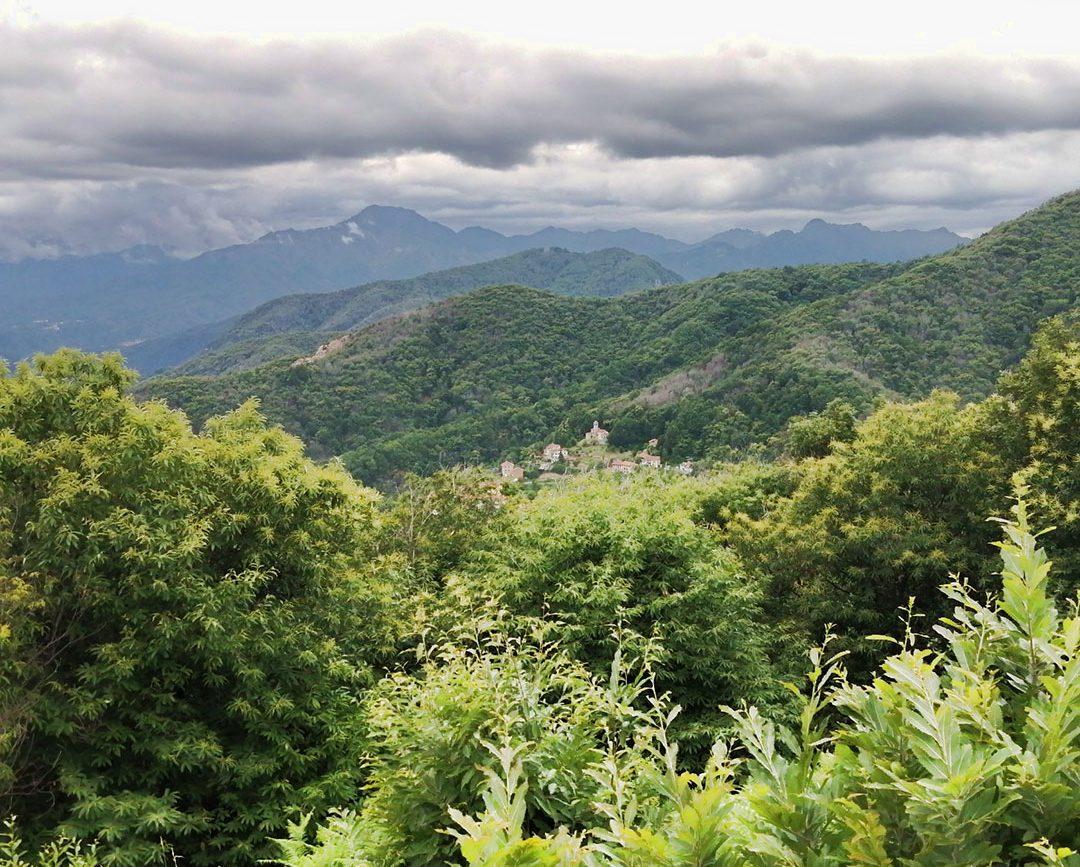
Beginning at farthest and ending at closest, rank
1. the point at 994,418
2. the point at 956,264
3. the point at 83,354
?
the point at 956,264 < the point at 994,418 < the point at 83,354

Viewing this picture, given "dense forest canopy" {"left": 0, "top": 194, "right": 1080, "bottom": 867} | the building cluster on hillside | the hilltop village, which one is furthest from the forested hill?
"dense forest canopy" {"left": 0, "top": 194, "right": 1080, "bottom": 867}

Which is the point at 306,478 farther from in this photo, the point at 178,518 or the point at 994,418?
the point at 994,418

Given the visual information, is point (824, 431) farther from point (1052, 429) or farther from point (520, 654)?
point (520, 654)

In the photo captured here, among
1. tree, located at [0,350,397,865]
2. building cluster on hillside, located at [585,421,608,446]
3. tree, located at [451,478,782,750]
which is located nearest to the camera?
tree, located at [0,350,397,865]

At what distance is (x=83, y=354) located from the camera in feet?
41.3

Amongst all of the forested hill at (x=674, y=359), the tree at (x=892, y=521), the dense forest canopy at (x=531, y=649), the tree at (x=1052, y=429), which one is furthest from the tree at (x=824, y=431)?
the forested hill at (x=674, y=359)

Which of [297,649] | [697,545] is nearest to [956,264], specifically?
[697,545]

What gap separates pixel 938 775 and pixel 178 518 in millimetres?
11196

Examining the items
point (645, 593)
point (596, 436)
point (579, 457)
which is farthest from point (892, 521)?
point (596, 436)

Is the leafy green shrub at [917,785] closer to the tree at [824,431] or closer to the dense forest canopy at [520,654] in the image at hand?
the dense forest canopy at [520,654]

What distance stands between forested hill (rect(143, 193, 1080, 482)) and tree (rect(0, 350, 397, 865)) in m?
80.3

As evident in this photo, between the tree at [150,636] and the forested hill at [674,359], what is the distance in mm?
80320

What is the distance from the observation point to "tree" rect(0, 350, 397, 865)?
1038cm

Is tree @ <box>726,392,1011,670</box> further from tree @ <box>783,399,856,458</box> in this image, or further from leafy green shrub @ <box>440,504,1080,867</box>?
leafy green shrub @ <box>440,504,1080,867</box>
